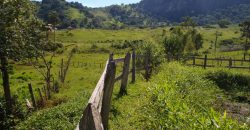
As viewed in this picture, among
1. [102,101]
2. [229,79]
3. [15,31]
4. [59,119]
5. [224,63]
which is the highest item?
[15,31]

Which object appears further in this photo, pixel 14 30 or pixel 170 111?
pixel 14 30

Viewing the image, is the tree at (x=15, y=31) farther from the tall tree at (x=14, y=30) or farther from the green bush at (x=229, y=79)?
the green bush at (x=229, y=79)

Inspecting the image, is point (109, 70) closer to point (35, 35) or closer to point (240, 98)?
point (240, 98)

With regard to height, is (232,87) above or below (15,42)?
below

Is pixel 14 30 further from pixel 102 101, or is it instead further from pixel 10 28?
pixel 102 101

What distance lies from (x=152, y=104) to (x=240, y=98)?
36.8 ft

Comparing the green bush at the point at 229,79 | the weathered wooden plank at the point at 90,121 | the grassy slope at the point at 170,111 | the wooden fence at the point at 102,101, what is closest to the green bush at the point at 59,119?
the grassy slope at the point at 170,111

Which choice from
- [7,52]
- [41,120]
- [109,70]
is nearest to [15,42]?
[7,52]

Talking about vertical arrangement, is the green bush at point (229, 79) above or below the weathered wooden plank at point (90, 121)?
below

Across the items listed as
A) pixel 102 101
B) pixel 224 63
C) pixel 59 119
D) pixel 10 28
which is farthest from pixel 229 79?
pixel 224 63

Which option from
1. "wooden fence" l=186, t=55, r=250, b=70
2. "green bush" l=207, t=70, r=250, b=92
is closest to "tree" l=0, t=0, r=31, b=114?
"green bush" l=207, t=70, r=250, b=92

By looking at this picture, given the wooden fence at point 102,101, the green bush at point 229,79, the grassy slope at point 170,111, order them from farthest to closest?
the green bush at point 229,79 < the grassy slope at point 170,111 < the wooden fence at point 102,101

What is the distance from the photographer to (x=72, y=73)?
4819cm

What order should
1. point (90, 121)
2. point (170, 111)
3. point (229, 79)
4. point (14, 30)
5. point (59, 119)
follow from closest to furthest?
point (90, 121), point (170, 111), point (59, 119), point (14, 30), point (229, 79)
